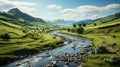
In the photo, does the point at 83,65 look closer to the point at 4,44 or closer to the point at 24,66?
the point at 24,66

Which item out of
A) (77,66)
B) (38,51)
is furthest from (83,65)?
(38,51)

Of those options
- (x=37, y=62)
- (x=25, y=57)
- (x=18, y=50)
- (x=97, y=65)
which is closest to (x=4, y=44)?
(x=18, y=50)

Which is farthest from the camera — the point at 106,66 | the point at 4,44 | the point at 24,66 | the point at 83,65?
the point at 4,44

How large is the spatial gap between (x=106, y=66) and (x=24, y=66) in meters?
46.0

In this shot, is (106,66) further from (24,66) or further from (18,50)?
(18,50)

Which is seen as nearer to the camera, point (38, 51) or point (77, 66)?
point (77, 66)

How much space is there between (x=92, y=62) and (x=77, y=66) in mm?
8528

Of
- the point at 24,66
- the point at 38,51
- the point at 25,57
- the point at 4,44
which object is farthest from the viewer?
the point at 4,44

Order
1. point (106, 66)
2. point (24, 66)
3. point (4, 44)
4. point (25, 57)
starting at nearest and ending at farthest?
point (106, 66)
point (24, 66)
point (25, 57)
point (4, 44)

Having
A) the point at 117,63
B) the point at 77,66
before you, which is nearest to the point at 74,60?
the point at 77,66

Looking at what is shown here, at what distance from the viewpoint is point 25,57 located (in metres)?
128

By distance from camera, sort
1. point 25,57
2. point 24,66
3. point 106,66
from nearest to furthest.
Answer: point 106,66 → point 24,66 → point 25,57

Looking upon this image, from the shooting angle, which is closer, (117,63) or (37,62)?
(117,63)

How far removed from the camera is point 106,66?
88.0 m
